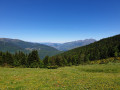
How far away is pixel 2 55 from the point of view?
209ft

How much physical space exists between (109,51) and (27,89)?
10100 cm

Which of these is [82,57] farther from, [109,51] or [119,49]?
[119,49]

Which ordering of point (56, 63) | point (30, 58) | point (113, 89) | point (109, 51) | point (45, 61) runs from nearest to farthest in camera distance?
point (113, 89), point (30, 58), point (45, 61), point (56, 63), point (109, 51)

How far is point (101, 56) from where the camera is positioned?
325 feet

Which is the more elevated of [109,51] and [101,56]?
[109,51]

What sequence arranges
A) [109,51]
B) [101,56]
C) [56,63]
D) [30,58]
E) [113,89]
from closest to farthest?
[113,89], [30,58], [56,63], [109,51], [101,56]

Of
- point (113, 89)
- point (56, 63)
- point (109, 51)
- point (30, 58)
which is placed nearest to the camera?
point (113, 89)

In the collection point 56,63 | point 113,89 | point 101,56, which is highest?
point 113,89

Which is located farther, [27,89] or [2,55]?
[2,55]

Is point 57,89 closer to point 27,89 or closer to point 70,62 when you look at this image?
point 27,89

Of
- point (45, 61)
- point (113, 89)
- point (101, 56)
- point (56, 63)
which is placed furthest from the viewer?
point (101, 56)

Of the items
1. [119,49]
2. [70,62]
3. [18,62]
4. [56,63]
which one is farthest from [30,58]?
[119,49]

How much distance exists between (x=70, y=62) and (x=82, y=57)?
17160mm

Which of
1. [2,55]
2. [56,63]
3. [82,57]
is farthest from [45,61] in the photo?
[82,57]
